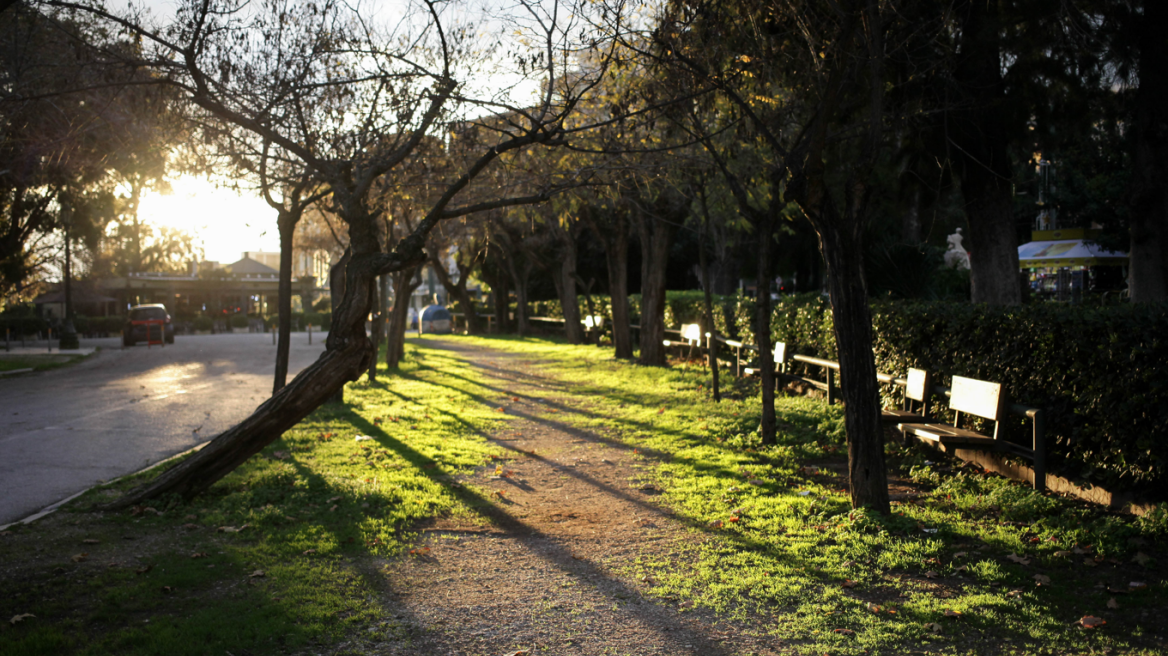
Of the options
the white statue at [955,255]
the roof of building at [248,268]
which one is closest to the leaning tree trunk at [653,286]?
the white statue at [955,255]

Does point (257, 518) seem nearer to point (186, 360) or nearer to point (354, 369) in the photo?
point (354, 369)

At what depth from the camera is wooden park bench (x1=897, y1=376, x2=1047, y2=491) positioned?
6605mm

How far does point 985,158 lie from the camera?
10203 mm

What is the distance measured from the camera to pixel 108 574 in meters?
5.21

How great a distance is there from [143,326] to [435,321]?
55.8ft

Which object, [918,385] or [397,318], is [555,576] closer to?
[918,385]

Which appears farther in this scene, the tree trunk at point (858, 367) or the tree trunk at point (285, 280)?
the tree trunk at point (285, 280)

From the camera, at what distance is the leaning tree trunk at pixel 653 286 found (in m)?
19.3

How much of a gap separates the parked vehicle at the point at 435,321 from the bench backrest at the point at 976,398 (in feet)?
137

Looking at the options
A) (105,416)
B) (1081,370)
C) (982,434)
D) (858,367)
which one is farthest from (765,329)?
(105,416)

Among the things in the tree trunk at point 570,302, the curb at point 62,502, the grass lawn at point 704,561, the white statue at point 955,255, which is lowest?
the grass lawn at point 704,561

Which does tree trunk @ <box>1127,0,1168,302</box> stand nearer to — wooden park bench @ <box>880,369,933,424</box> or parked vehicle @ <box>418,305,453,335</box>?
wooden park bench @ <box>880,369,933,424</box>

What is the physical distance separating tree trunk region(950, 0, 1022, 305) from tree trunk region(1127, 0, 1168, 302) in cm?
136

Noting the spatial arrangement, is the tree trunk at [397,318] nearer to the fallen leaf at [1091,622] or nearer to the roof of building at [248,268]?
the fallen leaf at [1091,622]
